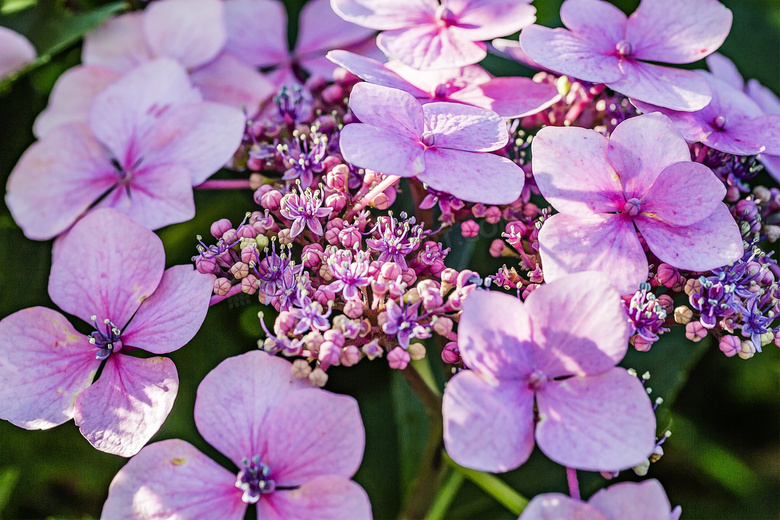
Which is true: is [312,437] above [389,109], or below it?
below

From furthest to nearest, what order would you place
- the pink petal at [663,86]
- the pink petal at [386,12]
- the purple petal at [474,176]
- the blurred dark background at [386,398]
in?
the blurred dark background at [386,398], the pink petal at [386,12], the pink petal at [663,86], the purple petal at [474,176]

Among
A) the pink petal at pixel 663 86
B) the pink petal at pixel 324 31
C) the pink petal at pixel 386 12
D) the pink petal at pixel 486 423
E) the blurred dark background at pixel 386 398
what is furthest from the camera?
the pink petal at pixel 324 31

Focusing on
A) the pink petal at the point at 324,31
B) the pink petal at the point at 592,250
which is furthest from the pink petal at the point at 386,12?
the pink petal at the point at 592,250

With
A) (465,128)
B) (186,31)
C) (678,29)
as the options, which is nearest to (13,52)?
(186,31)

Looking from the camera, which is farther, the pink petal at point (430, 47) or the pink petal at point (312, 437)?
the pink petal at point (430, 47)

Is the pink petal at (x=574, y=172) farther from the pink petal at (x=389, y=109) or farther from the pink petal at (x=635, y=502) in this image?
the pink petal at (x=635, y=502)

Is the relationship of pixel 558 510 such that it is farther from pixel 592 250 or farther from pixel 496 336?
pixel 592 250

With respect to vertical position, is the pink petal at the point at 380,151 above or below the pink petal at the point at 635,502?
above
